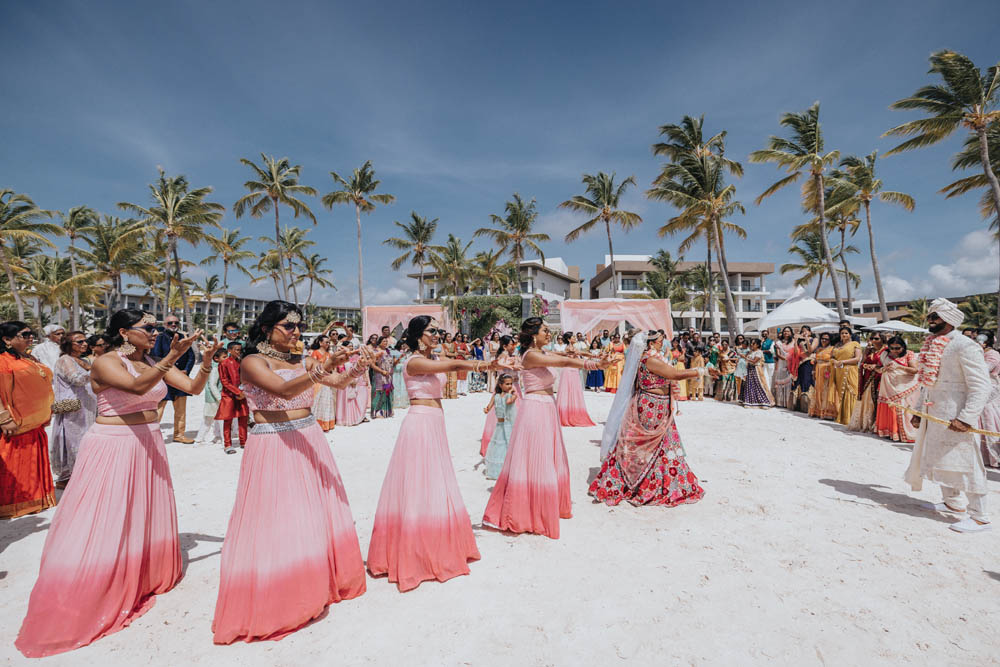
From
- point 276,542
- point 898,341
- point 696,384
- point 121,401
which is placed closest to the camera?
point 276,542

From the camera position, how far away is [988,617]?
301 cm

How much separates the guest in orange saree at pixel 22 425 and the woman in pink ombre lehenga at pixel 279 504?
3.73 meters

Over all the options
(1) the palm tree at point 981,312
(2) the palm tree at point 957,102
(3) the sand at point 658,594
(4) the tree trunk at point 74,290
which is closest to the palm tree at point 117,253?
(4) the tree trunk at point 74,290

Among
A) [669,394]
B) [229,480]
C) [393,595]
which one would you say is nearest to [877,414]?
[669,394]

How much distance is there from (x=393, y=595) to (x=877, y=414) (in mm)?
9678

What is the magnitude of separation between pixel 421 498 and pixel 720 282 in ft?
180

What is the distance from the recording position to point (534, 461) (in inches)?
171

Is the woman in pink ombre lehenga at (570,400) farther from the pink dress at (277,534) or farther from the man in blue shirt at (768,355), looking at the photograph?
the pink dress at (277,534)

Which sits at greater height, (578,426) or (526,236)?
(526,236)

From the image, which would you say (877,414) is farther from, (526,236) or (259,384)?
(526,236)

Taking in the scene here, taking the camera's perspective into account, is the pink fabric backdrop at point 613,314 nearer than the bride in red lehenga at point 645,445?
No

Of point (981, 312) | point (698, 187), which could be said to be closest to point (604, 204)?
point (698, 187)

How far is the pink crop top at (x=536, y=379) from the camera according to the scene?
4422 millimetres

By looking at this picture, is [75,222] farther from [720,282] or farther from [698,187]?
[720,282]
